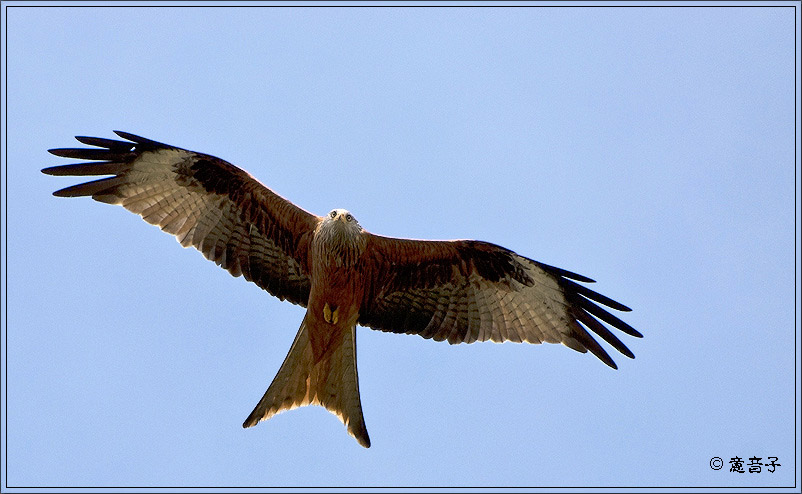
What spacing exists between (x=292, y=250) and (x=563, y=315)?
116 inches

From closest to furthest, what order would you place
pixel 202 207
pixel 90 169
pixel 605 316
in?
pixel 605 316 < pixel 90 169 < pixel 202 207

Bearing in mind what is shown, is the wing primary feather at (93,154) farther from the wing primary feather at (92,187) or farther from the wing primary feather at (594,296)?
the wing primary feather at (594,296)

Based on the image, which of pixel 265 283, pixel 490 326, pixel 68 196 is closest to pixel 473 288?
pixel 490 326

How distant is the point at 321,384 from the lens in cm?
810

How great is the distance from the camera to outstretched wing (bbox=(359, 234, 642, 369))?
8398 millimetres

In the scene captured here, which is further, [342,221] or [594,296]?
[594,296]

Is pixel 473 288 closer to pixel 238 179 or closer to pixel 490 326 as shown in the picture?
pixel 490 326

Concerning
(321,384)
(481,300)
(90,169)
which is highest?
(90,169)

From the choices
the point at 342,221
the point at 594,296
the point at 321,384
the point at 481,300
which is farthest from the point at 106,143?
the point at 594,296

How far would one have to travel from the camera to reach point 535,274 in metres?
8.68

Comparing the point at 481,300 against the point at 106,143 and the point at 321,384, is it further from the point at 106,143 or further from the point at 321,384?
the point at 106,143

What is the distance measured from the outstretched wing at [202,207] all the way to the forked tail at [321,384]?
729 millimetres

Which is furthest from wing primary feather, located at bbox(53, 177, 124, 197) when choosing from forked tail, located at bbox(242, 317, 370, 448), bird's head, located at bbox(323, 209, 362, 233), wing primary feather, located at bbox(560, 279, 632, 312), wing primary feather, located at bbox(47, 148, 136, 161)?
wing primary feather, located at bbox(560, 279, 632, 312)

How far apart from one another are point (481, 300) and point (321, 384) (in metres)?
1.94
